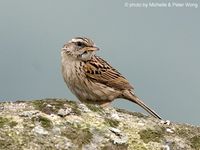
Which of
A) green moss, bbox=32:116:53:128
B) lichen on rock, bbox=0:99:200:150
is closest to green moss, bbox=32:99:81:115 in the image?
lichen on rock, bbox=0:99:200:150

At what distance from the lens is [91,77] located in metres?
12.0

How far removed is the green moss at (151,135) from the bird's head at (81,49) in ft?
18.8

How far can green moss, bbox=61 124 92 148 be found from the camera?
6.36 meters

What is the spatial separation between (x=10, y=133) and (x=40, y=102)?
0.97 meters

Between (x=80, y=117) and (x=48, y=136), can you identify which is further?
(x=80, y=117)

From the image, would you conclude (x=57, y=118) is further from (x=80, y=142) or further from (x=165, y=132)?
(x=165, y=132)

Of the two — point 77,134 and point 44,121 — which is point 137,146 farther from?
point 44,121

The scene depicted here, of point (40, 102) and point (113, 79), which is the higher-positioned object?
point (40, 102)

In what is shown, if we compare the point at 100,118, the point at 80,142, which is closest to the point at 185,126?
the point at 100,118

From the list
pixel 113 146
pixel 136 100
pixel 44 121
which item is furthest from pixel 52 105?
pixel 136 100

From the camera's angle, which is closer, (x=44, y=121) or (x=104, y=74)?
(x=44, y=121)

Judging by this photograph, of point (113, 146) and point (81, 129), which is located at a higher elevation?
point (81, 129)

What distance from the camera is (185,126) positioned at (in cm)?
738

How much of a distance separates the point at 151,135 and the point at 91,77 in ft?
17.4
